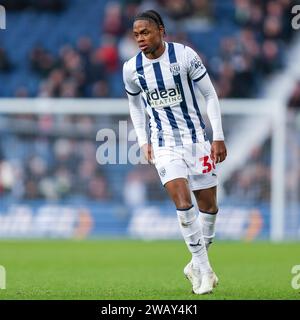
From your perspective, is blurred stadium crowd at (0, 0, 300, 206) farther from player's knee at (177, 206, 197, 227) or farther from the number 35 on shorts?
player's knee at (177, 206, 197, 227)

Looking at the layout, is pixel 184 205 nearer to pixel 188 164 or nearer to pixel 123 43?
pixel 188 164

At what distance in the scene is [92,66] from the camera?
21.0 metres

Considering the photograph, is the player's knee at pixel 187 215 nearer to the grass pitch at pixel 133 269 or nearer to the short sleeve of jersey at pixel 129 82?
the grass pitch at pixel 133 269

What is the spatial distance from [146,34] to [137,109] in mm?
853

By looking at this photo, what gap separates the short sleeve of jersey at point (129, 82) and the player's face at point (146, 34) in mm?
315

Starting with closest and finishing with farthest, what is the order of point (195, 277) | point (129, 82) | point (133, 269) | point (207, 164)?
point (195, 277)
point (207, 164)
point (129, 82)
point (133, 269)

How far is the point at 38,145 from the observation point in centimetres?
1756

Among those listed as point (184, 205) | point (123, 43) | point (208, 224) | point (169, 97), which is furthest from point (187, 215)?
point (123, 43)

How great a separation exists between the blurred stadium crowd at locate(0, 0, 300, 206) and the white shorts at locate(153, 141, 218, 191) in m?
8.92

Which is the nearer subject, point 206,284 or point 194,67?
point 206,284

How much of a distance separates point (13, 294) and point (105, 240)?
28.7 ft

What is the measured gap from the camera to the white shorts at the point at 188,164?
8.08 meters
